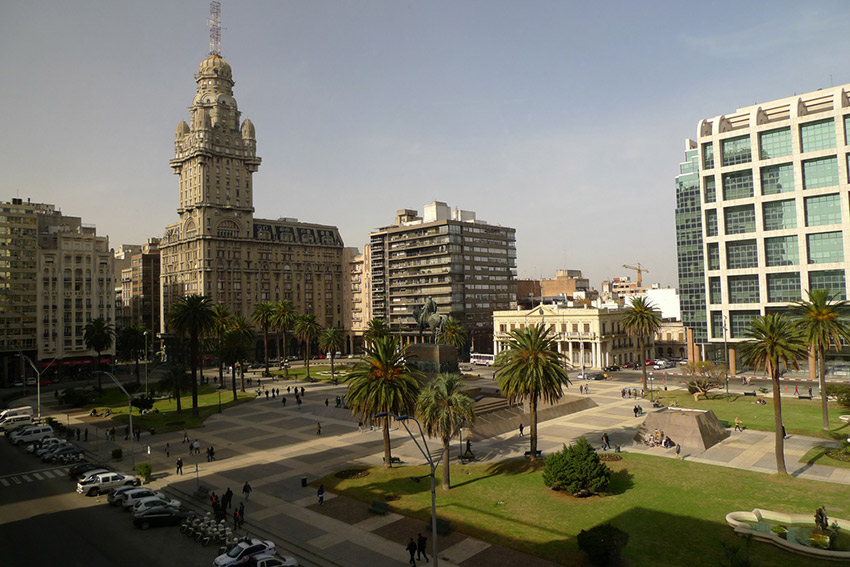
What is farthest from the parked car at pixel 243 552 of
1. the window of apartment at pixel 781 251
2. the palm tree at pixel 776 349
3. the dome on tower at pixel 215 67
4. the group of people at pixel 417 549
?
the dome on tower at pixel 215 67

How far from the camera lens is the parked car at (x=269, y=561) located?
88.9 feet

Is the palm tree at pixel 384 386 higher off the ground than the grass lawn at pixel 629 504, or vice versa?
the palm tree at pixel 384 386

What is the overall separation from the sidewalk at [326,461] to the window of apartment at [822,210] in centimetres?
5101

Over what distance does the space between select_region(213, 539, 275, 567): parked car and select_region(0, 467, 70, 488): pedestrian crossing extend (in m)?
28.6

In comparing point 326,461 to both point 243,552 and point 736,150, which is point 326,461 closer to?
point 243,552

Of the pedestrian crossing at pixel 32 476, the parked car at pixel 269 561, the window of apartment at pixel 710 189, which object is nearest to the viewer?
the parked car at pixel 269 561

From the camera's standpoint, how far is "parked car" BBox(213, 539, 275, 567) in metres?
27.7

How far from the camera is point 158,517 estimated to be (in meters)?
34.4

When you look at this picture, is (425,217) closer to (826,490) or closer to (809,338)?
(809,338)

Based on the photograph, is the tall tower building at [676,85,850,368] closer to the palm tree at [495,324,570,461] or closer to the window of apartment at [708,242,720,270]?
the window of apartment at [708,242,720,270]

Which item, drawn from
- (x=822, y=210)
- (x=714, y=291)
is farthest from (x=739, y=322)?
(x=822, y=210)

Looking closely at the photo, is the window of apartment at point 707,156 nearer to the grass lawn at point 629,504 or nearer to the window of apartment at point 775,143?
the window of apartment at point 775,143

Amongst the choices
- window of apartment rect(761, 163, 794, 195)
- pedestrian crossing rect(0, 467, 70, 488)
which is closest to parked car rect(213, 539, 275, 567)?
pedestrian crossing rect(0, 467, 70, 488)

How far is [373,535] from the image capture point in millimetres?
32031
